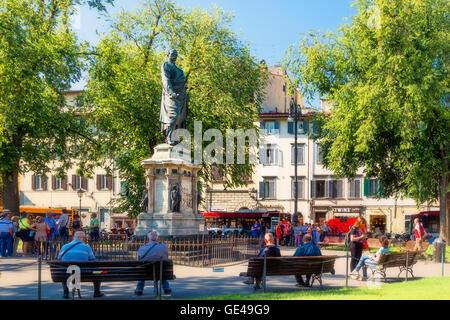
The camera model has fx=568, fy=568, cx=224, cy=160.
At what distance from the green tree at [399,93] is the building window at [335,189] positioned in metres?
21.4

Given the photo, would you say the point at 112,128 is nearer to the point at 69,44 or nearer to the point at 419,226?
the point at 69,44

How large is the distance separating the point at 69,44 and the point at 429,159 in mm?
17771

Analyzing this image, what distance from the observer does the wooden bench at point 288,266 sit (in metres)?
11.5

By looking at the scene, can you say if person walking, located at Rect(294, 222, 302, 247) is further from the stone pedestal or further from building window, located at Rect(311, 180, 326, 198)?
building window, located at Rect(311, 180, 326, 198)

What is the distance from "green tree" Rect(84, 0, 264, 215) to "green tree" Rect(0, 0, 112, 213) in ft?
6.09

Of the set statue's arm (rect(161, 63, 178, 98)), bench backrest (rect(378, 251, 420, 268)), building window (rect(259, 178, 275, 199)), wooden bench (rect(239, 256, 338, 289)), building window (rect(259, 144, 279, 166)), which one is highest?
statue's arm (rect(161, 63, 178, 98))

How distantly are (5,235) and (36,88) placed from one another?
7858mm

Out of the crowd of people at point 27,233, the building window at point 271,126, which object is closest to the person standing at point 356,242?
the crowd of people at point 27,233

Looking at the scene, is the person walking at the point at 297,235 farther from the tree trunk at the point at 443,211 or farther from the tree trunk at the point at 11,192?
the tree trunk at the point at 11,192

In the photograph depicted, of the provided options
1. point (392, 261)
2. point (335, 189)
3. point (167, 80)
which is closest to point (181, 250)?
point (167, 80)

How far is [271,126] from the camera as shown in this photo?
53125mm

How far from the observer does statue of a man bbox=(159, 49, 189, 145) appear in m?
18.8

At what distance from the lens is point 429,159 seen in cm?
2616

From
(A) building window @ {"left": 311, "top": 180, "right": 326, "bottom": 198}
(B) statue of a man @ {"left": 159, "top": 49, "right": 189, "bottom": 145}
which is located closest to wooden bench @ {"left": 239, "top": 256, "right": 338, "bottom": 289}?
(B) statue of a man @ {"left": 159, "top": 49, "right": 189, "bottom": 145}
